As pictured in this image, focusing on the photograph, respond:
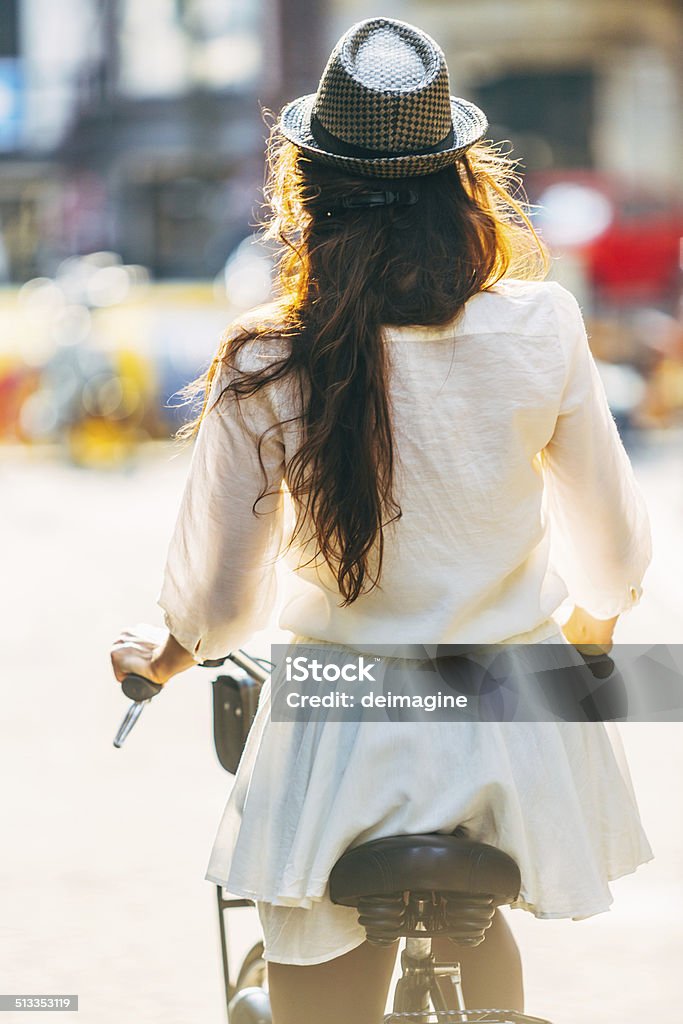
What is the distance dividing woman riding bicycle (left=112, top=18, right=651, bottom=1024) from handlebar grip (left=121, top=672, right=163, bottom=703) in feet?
0.53

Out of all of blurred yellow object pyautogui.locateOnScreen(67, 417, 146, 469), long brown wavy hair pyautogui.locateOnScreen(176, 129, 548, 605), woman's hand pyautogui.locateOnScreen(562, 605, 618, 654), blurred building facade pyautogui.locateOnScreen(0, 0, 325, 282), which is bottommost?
blurred building facade pyautogui.locateOnScreen(0, 0, 325, 282)

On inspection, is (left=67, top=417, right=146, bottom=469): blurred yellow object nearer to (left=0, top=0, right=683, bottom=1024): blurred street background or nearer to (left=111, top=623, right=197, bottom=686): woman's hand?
(left=0, top=0, right=683, bottom=1024): blurred street background

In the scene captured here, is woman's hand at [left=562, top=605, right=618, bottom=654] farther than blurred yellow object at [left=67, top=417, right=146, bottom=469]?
No

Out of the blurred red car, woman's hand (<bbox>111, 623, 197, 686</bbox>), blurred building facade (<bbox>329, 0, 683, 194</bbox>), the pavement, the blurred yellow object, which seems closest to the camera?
woman's hand (<bbox>111, 623, 197, 686</bbox>)

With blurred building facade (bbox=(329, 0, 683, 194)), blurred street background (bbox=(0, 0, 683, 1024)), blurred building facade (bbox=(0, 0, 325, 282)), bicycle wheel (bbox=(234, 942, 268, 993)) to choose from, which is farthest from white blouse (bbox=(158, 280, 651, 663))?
blurred building facade (bbox=(329, 0, 683, 194))

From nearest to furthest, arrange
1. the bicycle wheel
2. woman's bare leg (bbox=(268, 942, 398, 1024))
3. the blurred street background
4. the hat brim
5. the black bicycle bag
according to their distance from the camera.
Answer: the hat brim → woman's bare leg (bbox=(268, 942, 398, 1024)) → the black bicycle bag → the bicycle wheel → the blurred street background

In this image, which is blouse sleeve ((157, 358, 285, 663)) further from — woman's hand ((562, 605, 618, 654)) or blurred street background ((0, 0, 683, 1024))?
blurred street background ((0, 0, 683, 1024))

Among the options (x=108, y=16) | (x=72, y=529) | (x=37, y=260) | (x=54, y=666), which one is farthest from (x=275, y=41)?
(x=54, y=666)

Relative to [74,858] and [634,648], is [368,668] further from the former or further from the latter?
[74,858]

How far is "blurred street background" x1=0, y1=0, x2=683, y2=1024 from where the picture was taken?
396 cm

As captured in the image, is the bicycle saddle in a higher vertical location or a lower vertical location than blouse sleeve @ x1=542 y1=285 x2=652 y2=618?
lower

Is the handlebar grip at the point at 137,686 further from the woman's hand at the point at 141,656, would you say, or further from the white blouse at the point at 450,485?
the white blouse at the point at 450,485

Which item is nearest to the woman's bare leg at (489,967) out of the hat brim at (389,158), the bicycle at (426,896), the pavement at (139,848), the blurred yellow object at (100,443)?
the bicycle at (426,896)

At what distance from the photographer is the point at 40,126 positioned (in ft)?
81.4
